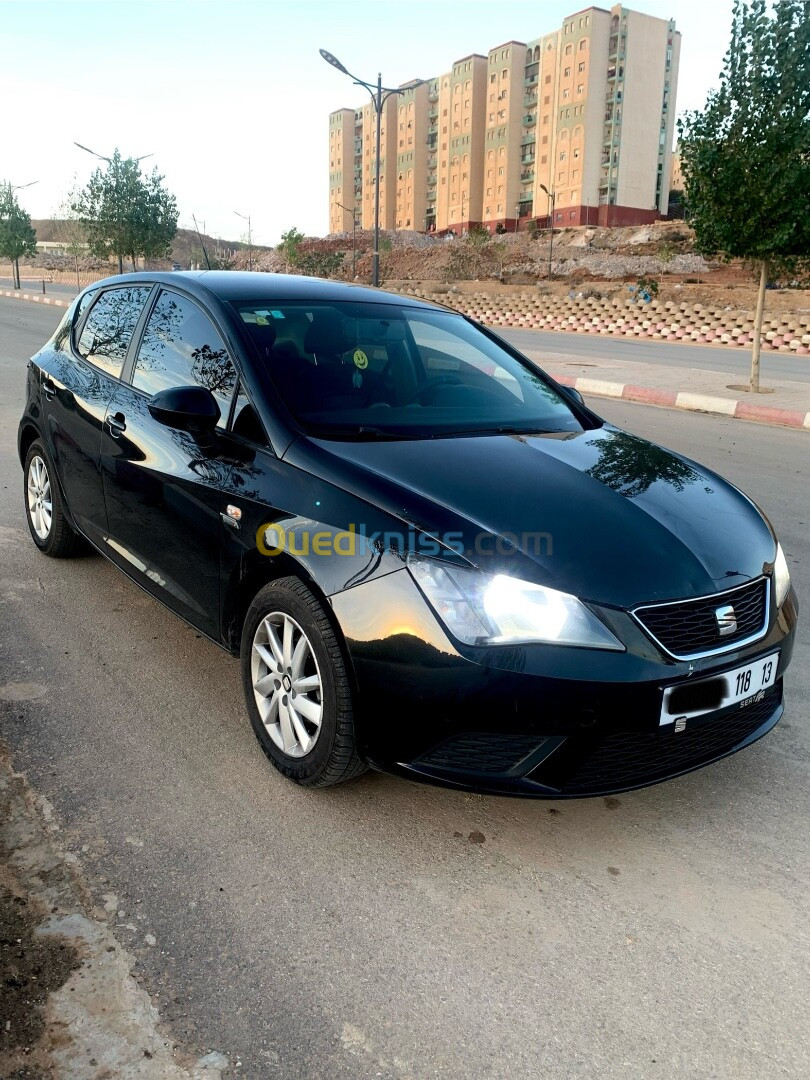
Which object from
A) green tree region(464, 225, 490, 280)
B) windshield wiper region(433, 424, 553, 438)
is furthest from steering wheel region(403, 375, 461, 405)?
green tree region(464, 225, 490, 280)

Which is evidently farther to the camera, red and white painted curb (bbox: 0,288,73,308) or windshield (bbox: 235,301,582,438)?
red and white painted curb (bbox: 0,288,73,308)

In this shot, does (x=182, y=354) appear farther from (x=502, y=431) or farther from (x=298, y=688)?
(x=298, y=688)

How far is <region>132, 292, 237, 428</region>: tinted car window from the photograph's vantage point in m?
3.37

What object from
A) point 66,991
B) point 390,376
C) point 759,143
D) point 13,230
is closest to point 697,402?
point 759,143

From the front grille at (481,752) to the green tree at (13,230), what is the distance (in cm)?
4980

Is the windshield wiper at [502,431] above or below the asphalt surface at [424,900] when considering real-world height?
above

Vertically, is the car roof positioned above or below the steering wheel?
above

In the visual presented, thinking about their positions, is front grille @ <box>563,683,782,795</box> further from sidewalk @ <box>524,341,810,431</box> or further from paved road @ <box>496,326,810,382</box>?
paved road @ <box>496,326,810,382</box>

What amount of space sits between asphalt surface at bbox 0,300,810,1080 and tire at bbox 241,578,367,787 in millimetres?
157

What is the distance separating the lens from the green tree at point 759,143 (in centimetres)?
1259

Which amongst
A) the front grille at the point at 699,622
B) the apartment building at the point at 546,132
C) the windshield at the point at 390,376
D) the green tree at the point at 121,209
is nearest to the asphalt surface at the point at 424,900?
the front grille at the point at 699,622

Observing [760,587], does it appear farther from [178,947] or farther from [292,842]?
[178,947]

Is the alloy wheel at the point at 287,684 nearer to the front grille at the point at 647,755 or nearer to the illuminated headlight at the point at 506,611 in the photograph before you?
the illuminated headlight at the point at 506,611

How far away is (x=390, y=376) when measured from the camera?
3.62 m
